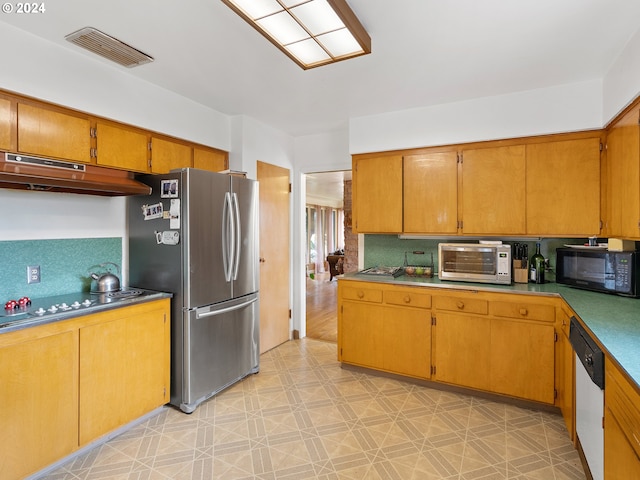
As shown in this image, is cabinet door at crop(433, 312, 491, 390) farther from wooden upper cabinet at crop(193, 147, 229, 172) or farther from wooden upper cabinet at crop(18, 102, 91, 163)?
wooden upper cabinet at crop(18, 102, 91, 163)

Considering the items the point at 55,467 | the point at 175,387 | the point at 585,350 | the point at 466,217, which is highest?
the point at 466,217

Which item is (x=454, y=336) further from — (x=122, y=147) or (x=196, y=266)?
(x=122, y=147)

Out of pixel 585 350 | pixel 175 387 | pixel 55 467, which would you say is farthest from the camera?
pixel 175 387

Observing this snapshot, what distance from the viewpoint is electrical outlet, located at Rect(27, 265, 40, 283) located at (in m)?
2.24

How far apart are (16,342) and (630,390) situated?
2.73 m

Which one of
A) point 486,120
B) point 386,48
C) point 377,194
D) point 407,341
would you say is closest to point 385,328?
point 407,341

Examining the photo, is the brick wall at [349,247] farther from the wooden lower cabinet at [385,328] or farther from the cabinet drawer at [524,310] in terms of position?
the cabinet drawer at [524,310]

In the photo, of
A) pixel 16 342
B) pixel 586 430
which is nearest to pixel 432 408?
pixel 586 430

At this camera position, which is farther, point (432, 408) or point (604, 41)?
point (432, 408)

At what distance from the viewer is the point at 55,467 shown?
1947 mm

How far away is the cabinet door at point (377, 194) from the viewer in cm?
331

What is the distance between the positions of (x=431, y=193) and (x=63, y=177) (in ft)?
9.33

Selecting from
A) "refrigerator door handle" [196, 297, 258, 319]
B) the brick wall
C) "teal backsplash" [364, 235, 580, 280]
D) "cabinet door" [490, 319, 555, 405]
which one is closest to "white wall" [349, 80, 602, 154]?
"teal backsplash" [364, 235, 580, 280]

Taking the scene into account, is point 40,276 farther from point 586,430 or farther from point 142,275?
point 586,430
